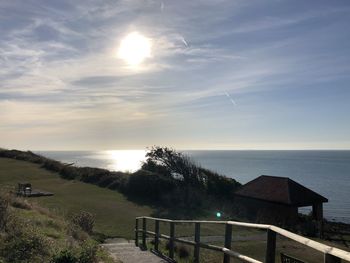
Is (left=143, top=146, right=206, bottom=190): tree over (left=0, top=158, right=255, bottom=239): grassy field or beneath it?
over

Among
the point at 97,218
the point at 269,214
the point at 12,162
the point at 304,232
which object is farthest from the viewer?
the point at 12,162

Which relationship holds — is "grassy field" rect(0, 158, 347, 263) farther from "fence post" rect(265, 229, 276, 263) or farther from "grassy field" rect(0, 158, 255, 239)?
"fence post" rect(265, 229, 276, 263)

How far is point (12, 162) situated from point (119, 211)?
78.3 ft

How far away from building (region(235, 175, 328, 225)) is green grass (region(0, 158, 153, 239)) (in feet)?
26.3

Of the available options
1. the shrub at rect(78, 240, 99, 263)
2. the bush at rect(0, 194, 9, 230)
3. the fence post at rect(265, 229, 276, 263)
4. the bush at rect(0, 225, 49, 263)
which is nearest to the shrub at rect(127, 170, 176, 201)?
the bush at rect(0, 194, 9, 230)

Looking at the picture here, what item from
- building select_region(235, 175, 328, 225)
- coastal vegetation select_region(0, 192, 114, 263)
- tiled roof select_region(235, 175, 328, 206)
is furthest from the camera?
tiled roof select_region(235, 175, 328, 206)

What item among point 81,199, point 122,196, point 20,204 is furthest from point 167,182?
point 20,204

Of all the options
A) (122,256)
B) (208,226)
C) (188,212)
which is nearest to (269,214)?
(188,212)

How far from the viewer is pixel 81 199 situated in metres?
28.0

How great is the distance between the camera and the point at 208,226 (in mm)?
22688

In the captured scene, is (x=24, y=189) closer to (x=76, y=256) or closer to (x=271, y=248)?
(x=76, y=256)

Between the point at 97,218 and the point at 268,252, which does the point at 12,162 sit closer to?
Answer: the point at 97,218

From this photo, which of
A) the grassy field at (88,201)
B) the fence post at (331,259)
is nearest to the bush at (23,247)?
the fence post at (331,259)

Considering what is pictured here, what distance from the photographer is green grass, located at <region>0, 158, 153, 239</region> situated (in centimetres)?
2083
